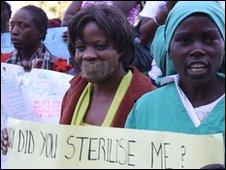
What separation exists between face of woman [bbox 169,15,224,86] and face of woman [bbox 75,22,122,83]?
420 millimetres

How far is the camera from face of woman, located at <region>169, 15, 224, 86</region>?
1.77 metres

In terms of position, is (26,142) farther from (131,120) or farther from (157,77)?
(157,77)

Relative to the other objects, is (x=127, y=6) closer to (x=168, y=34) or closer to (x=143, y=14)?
(x=143, y=14)

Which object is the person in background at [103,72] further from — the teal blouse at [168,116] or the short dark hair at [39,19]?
the short dark hair at [39,19]

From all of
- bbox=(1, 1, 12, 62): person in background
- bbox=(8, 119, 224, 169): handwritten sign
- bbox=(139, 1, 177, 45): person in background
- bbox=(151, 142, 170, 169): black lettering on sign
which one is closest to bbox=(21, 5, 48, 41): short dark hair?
bbox=(1, 1, 12, 62): person in background

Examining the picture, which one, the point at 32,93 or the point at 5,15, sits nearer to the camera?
the point at 32,93

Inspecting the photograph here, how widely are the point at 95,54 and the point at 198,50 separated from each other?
500 mm

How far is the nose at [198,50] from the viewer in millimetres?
1771

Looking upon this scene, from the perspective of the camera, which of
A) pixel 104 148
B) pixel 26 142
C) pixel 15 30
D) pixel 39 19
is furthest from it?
pixel 39 19

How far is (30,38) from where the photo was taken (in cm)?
376

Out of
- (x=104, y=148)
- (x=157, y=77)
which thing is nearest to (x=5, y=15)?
(x=157, y=77)

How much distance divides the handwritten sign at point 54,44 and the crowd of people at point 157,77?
4.12ft

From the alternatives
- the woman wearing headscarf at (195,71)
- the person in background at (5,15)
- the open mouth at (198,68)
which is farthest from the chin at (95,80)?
the person in background at (5,15)

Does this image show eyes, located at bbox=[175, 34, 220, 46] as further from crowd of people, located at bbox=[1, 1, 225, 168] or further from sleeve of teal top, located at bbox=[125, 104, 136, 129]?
sleeve of teal top, located at bbox=[125, 104, 136, 129]
